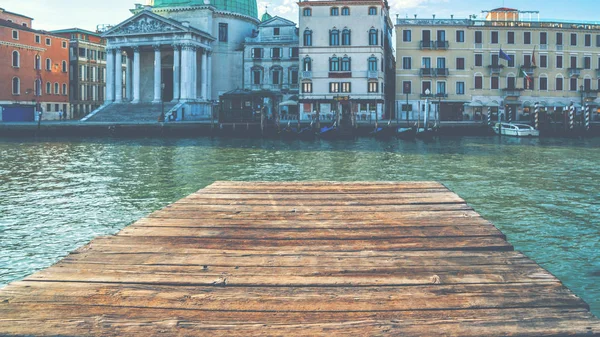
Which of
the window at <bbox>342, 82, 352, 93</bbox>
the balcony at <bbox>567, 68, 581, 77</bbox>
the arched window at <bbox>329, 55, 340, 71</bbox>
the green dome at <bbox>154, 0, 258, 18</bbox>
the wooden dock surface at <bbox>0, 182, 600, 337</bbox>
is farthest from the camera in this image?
the green dome at <bbox>154, 0, 258, 18</bbox>

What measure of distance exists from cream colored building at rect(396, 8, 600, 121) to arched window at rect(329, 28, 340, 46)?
6184 mm

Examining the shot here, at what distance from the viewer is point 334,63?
59875 mm

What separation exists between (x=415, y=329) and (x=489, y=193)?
16.0 m

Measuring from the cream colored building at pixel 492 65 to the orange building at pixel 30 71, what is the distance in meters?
42.2

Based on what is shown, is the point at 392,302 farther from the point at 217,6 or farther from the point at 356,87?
the point at 217,6

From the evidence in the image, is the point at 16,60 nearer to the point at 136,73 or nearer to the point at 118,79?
the point at 118,79

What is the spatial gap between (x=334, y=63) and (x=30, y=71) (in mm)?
36031

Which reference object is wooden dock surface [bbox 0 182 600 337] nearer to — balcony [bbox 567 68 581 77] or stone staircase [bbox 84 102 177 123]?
stone staircase [bbox 84 102 177 123]

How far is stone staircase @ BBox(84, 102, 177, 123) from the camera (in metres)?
59.1

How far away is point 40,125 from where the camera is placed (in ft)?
173

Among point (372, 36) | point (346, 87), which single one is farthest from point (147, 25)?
point (372, 36)

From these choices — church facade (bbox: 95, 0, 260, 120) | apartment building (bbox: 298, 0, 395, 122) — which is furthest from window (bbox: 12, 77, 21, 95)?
apartment building (bbox: 298, 0, 395, 122)

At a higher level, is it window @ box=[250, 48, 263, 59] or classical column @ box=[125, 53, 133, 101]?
window @ box=[250, 48, 263, 59]

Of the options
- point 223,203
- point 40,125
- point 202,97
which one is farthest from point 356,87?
point 223,203
